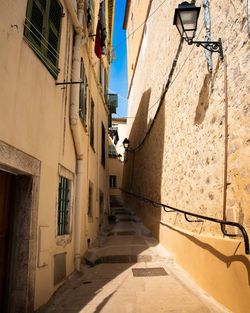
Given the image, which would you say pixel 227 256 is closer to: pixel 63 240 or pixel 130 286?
pixel 130 286

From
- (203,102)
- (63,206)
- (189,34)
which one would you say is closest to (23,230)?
(63,206)

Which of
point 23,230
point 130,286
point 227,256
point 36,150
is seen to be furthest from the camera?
point 130,286

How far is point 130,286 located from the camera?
4973mm

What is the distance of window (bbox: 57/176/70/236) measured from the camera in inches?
211

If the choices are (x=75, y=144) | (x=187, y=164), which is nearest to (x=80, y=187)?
(x=75, y=144)

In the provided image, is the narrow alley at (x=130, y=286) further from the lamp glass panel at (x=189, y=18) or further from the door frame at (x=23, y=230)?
the lamp glass panel at (x=189, y=18)

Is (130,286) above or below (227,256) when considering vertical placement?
below

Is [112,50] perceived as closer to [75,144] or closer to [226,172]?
[75,144]

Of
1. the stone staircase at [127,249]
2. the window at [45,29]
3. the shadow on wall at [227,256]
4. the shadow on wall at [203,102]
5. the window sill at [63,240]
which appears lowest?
the stone staircase at [127,249]

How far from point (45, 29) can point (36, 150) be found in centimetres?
197

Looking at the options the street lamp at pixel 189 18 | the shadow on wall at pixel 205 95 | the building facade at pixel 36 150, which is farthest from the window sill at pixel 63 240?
the street lamp at pixel 189 18

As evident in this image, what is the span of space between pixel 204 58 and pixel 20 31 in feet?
10.3

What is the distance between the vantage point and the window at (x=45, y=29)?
4036 mm

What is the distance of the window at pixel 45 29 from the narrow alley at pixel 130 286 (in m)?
3.68
